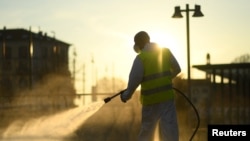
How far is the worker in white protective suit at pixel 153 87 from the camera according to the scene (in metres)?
10.6

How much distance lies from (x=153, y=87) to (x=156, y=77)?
0.15 m

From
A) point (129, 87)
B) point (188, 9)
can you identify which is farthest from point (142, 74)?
point (188, 9)

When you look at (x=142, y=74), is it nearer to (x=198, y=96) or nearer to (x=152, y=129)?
(x=152, y=129)

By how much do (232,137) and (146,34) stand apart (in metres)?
2.25

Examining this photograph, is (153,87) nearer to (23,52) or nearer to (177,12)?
(177,12)

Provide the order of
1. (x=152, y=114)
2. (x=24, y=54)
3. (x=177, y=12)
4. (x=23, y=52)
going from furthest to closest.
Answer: (x=23, y=52)
(x=24, y=54)
(x=177, y=12)
(x=152, y=114)

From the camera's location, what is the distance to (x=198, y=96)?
31.4 metres

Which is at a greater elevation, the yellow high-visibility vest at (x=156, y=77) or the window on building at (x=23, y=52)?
the window on building at (x=23, y=52)

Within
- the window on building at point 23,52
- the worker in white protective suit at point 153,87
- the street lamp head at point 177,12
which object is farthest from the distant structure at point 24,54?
the worker in white protective suit at point 153,87

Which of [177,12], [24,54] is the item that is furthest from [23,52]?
[177,12]

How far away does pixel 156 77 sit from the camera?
10.7 metres

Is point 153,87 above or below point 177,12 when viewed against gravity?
below

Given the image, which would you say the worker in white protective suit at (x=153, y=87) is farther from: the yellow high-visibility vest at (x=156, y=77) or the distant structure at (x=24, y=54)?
the distant structure at (x=24, y=54)

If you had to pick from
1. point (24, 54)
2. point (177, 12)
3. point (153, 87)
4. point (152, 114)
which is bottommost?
point (152, 114)
